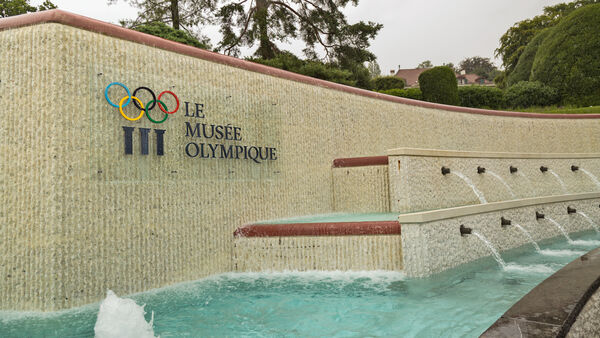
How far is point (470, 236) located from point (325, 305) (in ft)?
8.16

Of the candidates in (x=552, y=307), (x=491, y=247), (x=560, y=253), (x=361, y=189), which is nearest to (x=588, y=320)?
(x=552, y=307)

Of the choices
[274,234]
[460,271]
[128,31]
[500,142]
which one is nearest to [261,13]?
[500,142]

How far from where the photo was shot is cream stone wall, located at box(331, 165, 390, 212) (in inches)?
250

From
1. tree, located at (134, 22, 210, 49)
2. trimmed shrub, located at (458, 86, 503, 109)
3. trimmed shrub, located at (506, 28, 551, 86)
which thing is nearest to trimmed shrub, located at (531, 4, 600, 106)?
trimmed shrub, located at (458, 86, 503, 109)

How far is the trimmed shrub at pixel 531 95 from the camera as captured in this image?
1536 centimetres

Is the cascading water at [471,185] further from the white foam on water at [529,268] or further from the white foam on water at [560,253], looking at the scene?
the white foam on water at [529,268]

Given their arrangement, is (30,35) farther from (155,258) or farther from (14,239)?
(155,258)

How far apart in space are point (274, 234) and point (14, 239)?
2.58 metres

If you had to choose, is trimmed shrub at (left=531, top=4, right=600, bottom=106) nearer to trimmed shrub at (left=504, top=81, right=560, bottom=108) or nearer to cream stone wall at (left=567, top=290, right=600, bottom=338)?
trimmed shrub at (left=504, top=81, right=560, bottom=108)

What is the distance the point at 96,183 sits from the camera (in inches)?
155

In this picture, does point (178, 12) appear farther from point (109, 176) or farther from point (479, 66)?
point (479, 66)

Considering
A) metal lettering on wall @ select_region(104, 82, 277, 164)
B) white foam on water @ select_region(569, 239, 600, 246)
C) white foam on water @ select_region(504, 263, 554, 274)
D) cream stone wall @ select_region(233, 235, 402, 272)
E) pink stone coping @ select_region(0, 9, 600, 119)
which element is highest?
pink stone coping @ select_region(0, 9, 600, 119)

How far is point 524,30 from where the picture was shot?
→ 37156 millimetres

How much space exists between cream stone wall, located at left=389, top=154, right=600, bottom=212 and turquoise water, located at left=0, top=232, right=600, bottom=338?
149 cm
